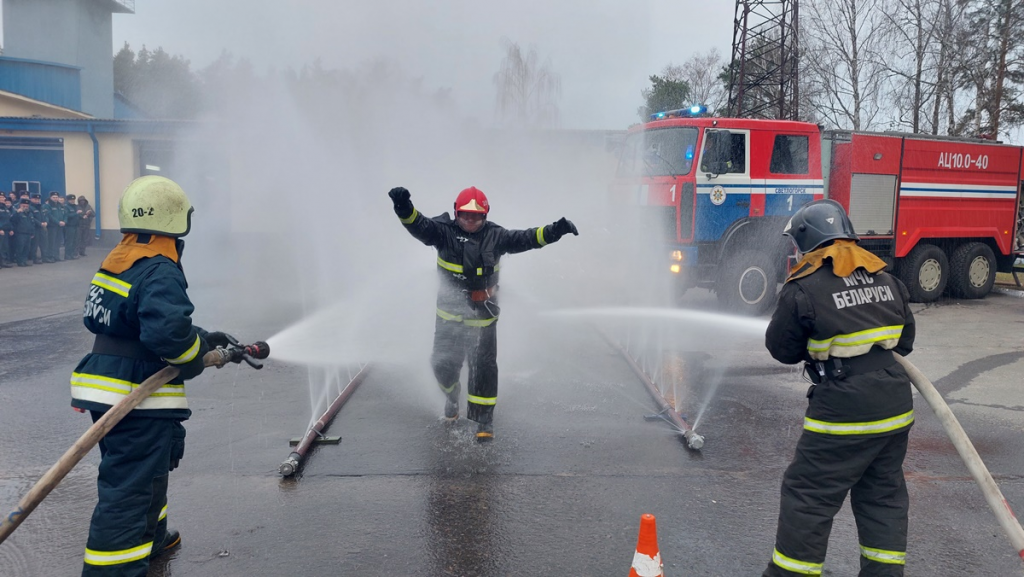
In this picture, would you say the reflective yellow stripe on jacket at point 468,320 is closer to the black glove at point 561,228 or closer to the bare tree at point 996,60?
the black glove at point 561,228

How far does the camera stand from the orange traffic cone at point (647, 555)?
2703 millimetres

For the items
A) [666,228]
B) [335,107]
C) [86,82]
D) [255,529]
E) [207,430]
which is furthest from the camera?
[86,82]

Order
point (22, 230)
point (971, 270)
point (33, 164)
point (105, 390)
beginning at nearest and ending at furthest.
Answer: point (105, 390) → point (971, 270) → point (22, 230) → point (33, 164)

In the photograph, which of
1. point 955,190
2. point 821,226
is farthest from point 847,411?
point 955,190

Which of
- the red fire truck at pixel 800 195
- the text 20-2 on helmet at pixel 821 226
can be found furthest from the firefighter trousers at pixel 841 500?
the red fire truck at pixel 800 195

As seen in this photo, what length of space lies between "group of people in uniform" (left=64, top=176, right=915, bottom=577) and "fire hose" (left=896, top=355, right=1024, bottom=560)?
120 millimetres

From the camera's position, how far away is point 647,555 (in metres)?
2.72

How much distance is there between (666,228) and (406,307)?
12.4 feet

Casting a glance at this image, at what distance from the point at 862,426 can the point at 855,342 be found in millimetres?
334

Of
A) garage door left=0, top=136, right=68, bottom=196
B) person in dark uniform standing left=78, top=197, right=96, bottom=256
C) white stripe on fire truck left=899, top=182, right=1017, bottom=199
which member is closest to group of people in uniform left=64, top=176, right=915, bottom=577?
white stripe on fire truck left=899, top=182, right=1017, bottom=199

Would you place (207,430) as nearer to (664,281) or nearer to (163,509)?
(163,509)

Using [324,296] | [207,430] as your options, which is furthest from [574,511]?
[324,296]

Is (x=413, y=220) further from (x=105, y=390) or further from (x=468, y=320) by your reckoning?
(x=105, y=390)

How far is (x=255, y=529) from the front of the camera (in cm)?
360
